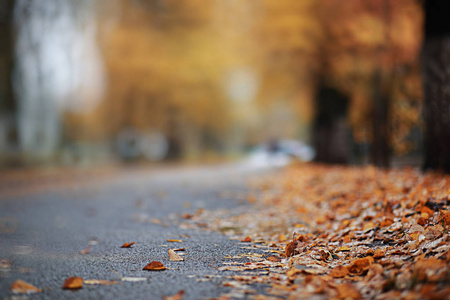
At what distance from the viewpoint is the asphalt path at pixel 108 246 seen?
3559 mm

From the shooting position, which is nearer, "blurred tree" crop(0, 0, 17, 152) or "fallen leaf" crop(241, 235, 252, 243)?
"fallen leaf" crop(241, 235, 252, 243)

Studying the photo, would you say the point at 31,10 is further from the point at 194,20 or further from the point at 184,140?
the point at 184,140

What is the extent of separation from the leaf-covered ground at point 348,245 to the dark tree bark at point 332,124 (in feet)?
29.0

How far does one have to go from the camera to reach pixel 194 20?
25375mm

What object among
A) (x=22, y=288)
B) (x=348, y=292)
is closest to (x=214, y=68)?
(x=22, y=288)

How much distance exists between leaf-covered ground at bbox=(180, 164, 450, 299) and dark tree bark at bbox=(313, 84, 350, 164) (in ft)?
29.0

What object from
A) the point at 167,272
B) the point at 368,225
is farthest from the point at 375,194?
the point at 167,272

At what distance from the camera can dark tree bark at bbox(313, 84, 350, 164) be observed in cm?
1689

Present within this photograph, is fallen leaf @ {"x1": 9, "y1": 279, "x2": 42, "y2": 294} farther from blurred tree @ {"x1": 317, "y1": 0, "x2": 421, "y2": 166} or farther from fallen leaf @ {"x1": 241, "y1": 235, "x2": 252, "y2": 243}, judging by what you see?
blurred tree @ {"x1": 317, "y1": 0, "x2": 421, "y2": 166}

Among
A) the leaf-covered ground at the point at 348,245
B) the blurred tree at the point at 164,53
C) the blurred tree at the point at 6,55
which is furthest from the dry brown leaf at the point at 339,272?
the blurred tree at the point at 164,53

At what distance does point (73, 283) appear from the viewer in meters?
3.59

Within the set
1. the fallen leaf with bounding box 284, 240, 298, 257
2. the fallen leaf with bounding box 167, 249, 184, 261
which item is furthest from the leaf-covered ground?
the fallen leaf with bounding box 167, 249, 184, 261

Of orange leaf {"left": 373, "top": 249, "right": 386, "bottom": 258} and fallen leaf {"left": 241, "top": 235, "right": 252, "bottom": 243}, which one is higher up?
orange leaf {"left": 373, "top": 249, "right": 386, "bottom": 258}

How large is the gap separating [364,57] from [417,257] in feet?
37.0
